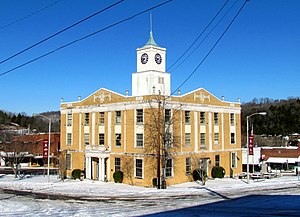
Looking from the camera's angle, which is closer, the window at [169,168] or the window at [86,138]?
the window at [169,168]

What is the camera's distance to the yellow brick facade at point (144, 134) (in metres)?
45.3

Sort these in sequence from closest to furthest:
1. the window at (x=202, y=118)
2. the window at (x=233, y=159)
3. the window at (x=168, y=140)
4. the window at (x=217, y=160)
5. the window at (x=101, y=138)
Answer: the window at (x=168, y=140) < the window at (x=101, y=138) < the window at (x=202, y=118) < the window at (x=217, y=160) < the window at (x=233, y=159)

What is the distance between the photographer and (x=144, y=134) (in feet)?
149

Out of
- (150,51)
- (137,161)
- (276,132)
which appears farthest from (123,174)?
(276,132)

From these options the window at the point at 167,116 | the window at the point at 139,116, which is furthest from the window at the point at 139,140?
the window at the point at 167,116

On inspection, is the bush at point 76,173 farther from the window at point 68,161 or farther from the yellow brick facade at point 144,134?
the window at point 68,161

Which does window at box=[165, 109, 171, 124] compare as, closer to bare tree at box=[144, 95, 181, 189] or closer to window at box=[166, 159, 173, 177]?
bare tree at box=[144, 95, 181, 189]

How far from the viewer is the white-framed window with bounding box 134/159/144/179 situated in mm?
45169

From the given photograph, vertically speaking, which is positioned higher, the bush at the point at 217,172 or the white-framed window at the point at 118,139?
the white-framed window at the point at 118,139

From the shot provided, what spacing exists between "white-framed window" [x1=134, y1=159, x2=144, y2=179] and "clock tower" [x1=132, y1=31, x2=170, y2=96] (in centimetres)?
778

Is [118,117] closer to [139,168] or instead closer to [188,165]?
[139,168]

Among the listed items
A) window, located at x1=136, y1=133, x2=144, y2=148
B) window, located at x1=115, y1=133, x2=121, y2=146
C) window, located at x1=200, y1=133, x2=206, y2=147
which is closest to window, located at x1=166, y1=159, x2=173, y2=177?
window, located at x1=136, y1=133, x2=144, y2=148

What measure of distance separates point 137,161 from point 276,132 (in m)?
86.2

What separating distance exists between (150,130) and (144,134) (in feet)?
3.09
